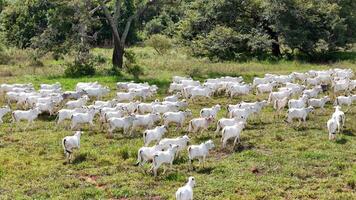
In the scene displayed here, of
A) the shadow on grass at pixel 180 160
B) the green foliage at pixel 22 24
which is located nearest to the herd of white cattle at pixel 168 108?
the shadow on grass at pixel 180 160

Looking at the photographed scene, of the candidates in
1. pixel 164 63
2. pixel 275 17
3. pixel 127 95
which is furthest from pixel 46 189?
pixel 275 17

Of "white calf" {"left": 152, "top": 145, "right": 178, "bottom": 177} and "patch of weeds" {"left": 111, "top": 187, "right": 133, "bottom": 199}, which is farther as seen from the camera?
"white calf" {"left": 152, "top": 145, "right": 178, "bottom": 177}

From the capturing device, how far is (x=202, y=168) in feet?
48.6

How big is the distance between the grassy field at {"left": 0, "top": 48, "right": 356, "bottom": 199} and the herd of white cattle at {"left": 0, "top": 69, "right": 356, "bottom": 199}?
0.43m

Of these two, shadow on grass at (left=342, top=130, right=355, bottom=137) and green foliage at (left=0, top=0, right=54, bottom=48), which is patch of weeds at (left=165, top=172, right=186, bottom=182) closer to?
shadow on grass at (left=342, top=130, right=355, bottom=137)

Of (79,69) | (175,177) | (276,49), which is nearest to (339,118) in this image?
(175,177)

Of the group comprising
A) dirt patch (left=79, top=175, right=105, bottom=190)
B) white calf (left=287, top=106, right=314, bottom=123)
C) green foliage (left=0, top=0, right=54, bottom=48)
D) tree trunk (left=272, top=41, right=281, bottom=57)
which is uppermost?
green foliage (left=0, top=0, right=54, bottom=48)

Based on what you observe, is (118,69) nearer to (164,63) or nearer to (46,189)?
(164,63)

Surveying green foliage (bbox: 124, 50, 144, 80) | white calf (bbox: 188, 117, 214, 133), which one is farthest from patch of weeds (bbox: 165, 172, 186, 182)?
green foliage (bbox: 124, 50, 144, 80)

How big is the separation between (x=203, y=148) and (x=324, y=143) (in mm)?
4932

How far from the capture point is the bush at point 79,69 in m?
33.1

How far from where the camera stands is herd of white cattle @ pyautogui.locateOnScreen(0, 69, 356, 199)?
15.5 m

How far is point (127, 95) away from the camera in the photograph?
933 inches

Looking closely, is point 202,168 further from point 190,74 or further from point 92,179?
point 190,74
